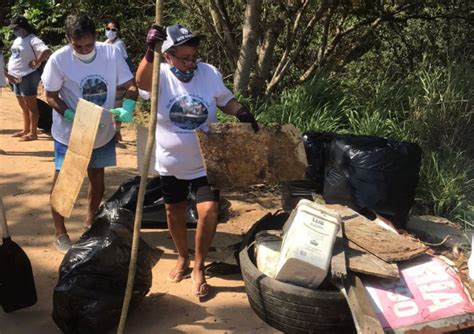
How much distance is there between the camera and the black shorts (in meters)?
3.46

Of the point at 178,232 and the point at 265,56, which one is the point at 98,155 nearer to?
the point at 178,232

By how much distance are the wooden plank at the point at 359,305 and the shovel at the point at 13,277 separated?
76.1 inches

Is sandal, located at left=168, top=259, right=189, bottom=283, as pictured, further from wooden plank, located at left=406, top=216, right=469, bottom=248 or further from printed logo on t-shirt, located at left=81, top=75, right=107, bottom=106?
wooden plank, located at left=406, top=216, right=469, bottom=248

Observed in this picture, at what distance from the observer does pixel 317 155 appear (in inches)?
170

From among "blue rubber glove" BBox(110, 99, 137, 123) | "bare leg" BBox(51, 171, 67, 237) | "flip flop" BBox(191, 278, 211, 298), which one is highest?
"blue rubber glove" BBox(110, 99, 137, 123)

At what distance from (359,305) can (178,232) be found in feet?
4.87

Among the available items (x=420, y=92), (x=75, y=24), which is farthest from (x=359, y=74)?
(x=75, y=24)

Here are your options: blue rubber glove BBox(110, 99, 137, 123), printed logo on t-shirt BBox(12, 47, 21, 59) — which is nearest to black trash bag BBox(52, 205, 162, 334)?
blue rubber glove BBox(110, 99, 137, 123)

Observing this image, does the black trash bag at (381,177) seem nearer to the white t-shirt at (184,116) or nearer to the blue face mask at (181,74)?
the white t-shirt at (184,116)

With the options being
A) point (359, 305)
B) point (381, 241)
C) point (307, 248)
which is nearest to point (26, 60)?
point (307, 248)

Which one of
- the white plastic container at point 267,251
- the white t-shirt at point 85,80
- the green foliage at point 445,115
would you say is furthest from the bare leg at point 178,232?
the green foliage at point 445,115

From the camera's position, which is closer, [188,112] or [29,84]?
[188,112]

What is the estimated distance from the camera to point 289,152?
144 inches

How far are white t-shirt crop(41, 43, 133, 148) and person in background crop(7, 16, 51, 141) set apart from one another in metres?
3.13
